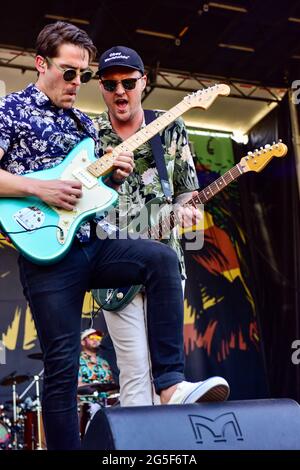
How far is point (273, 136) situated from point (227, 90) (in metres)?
5.70

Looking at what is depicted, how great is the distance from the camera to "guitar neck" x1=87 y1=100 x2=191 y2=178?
2.83m

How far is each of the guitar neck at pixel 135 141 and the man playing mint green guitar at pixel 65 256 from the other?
0.05 m

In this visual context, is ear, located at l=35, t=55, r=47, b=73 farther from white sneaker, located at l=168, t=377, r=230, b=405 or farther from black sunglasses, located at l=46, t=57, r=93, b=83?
white sneaker, located at l=168, t=377, r=230, b=405

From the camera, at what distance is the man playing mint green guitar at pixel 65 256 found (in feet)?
8.45

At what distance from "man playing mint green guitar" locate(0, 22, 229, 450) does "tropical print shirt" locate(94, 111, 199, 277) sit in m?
0.52

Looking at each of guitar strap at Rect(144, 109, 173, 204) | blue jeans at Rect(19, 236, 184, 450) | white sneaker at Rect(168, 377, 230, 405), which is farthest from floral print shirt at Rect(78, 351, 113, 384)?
white sneaker at Rect(168, 377, 230, 405)

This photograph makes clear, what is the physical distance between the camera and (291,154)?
8797 millimetres

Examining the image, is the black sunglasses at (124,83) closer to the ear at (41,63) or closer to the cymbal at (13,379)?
the ear at (41,63)

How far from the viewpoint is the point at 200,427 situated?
208 centimetres

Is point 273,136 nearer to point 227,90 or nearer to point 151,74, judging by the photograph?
point 151,74

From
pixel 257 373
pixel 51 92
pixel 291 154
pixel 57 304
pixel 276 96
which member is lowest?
pixel 257 373

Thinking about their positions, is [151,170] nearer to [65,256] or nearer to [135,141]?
[135,141]
